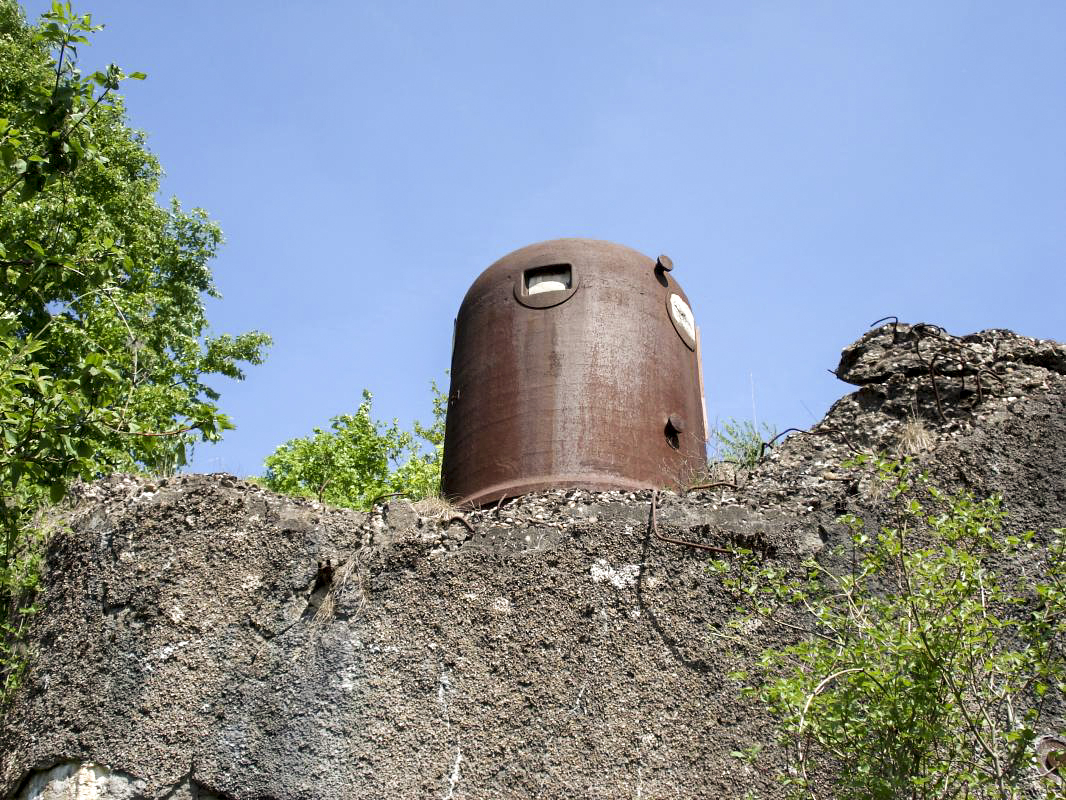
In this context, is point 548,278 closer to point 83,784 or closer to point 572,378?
point 572,378

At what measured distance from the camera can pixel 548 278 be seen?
7004 mm

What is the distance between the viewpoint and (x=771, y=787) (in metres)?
4.32

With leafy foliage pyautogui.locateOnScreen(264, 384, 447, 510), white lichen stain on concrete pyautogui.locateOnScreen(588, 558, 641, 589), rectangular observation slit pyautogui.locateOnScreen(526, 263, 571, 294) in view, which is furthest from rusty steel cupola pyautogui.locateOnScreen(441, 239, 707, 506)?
leafy foliage pyautogui.locateOnScreen(264, 384, 447, 510)

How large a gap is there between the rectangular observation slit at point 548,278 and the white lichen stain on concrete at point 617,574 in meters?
2.44

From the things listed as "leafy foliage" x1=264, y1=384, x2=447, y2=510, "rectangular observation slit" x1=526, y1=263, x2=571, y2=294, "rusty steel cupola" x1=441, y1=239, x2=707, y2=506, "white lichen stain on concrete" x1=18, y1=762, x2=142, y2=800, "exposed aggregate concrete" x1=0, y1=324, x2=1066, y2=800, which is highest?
"leafy foliage" x1=264, y1=384, x2=447, y2=510

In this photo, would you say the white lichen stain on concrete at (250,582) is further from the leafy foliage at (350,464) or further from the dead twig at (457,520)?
the leafy foliage at (350,464)

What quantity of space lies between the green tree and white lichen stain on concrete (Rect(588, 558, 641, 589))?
6.10 ft

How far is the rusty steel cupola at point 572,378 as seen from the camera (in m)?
6.25

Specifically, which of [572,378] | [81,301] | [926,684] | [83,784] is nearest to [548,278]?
[572,378]

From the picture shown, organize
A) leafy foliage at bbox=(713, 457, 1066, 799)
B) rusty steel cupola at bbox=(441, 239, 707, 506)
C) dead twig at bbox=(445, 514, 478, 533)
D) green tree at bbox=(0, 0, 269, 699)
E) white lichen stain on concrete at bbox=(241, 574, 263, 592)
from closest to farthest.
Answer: leafy foliage at bbox=(713, 457, 1066, 799), green tree at bbox=(0, 0, 269, 699), white lichen stain on concrete at bbox=(241, 574, 263, 592), dead twig at bbox=(445, 514, 478, 533), rusty steel cupola at bbox=(441, 239, 707, 506)

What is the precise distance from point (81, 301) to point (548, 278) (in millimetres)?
5908

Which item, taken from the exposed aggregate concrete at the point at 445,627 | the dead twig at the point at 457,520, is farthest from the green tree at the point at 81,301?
the dead twig at the point at 457,520

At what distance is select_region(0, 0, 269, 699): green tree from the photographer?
4.25 m

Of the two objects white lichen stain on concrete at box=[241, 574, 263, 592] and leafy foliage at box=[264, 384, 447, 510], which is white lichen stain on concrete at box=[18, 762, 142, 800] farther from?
leafy foliage at box=[264, 384, 447, 510]
